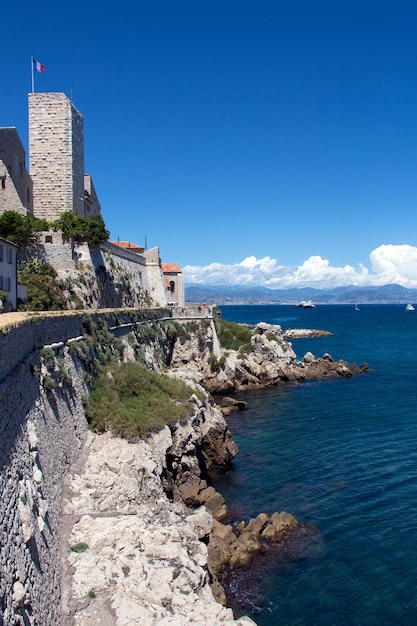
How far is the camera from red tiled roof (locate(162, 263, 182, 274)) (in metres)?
56.0

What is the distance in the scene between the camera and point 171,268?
56656 mm

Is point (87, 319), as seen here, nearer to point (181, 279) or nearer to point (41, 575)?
point (41, 575)

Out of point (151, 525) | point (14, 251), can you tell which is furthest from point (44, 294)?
point (151, 525)

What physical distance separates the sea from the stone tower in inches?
725

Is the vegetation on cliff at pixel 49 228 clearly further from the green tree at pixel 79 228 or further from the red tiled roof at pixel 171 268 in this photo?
the red tiled roof at pixel 171 268

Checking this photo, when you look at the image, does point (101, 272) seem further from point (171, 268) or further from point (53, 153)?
point (171, 268)

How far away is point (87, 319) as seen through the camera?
20719 mm

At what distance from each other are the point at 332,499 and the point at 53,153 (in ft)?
88.5

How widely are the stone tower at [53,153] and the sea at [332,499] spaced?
18.4 m

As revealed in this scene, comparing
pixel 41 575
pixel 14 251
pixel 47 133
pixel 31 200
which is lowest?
pixel 41 575

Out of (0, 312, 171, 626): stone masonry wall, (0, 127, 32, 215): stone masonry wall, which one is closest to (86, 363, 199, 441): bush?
(0, 312, 171, 626): stone masonry wall

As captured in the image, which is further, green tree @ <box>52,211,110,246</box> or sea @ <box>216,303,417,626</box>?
green tree @ <box>52,211,110,246</box>

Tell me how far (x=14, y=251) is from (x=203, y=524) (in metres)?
12.9

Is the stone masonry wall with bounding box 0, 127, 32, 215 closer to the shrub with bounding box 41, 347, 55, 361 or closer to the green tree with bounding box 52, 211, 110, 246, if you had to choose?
the green tree with bounding box 52, 211, 110, 246
